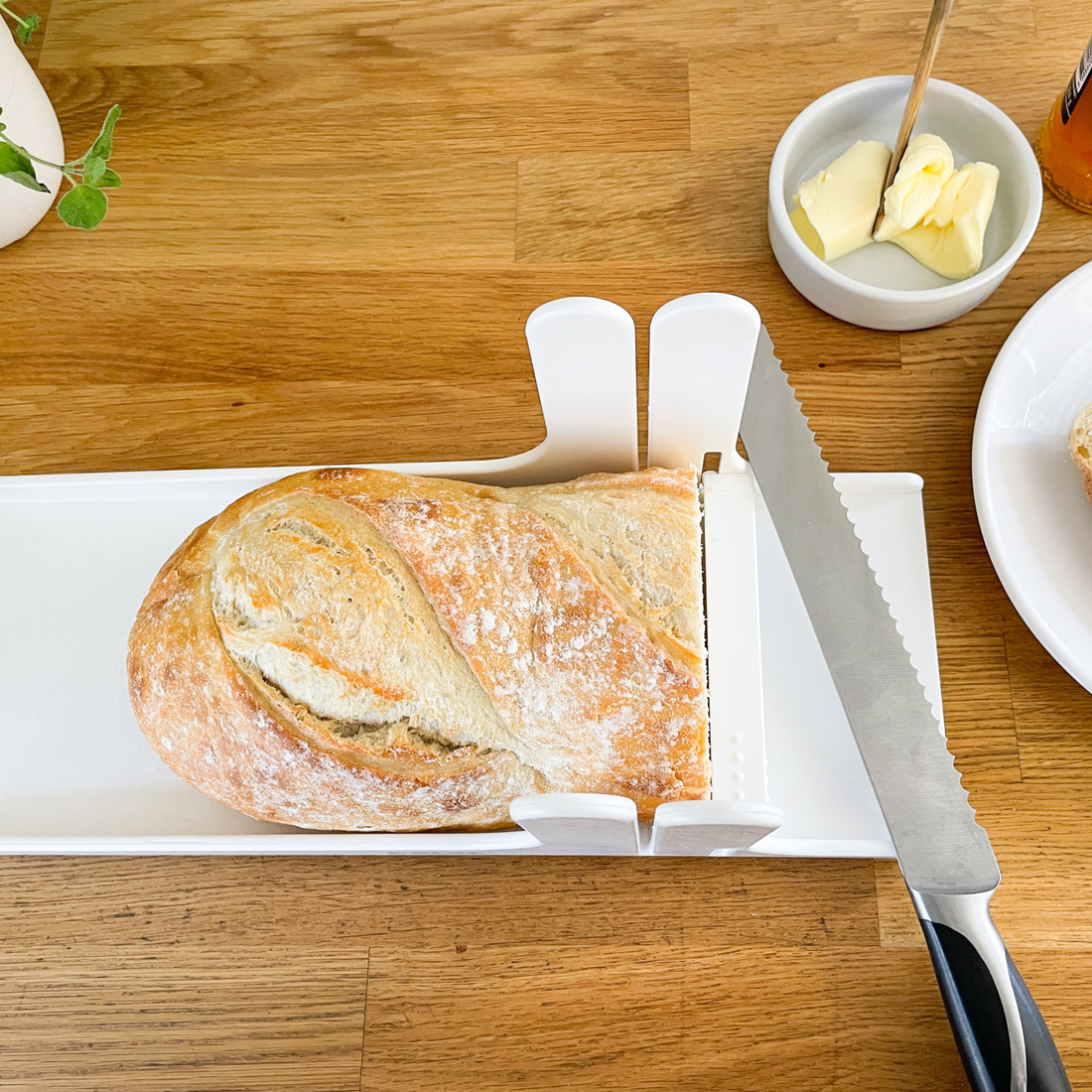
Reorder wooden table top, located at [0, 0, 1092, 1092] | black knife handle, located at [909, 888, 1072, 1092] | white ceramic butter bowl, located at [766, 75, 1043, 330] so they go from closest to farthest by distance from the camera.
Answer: black knife handle, located at [909, 888, 1072, 1092] < wooden table top, located at [0, 0, 1092, 1092] < white ceramic butter bowl, located at [766, 75, 1043, 330]

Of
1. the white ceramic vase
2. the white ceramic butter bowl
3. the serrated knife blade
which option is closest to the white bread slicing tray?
the serrated knife blade

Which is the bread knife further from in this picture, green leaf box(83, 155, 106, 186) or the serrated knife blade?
green leaf box(83, 155, 106, 186)

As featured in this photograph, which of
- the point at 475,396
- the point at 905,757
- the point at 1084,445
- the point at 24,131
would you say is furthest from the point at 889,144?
the point at 24,131

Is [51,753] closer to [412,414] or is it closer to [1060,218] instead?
[412,414]

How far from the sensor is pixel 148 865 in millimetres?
709

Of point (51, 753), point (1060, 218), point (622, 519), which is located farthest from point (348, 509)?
point (1060, 218)

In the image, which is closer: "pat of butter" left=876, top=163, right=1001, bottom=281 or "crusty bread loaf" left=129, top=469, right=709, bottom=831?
"crusty bread loaf" left=129, top=469, right=709, bottom=831

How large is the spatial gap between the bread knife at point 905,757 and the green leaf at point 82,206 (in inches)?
18.1

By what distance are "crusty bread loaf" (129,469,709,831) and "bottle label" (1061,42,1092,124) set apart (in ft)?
1.62

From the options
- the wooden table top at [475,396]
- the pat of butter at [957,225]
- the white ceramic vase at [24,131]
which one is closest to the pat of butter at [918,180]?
the pat of butter at [957,225]

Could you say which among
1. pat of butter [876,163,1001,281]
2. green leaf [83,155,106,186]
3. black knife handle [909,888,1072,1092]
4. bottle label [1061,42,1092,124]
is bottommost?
black knife handle [909,888,1072,1092]

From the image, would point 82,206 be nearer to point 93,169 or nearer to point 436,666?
point 93,169

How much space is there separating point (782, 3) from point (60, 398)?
0.82 m

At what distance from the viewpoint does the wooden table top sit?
25.9 inches
